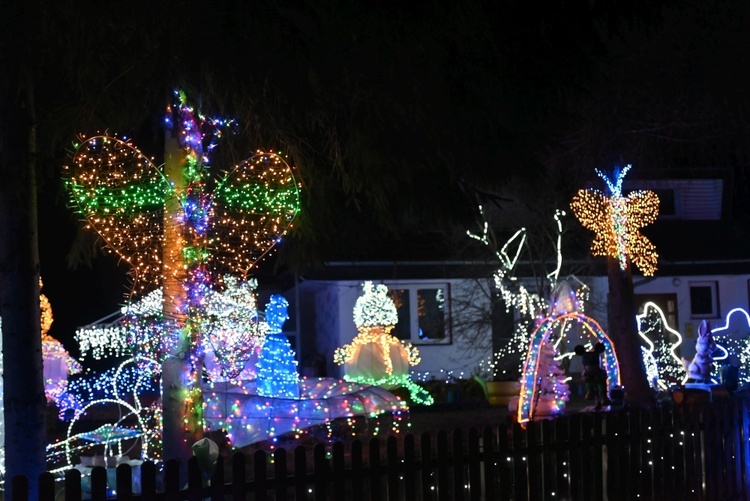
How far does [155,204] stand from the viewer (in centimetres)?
929

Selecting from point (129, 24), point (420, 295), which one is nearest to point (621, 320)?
point (420, 295)

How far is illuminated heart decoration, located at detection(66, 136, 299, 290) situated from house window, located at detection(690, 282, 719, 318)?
21.1 m

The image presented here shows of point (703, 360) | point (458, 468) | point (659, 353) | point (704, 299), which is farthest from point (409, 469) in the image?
point (704, 299)

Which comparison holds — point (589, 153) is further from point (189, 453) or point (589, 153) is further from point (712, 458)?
point (189, 453)

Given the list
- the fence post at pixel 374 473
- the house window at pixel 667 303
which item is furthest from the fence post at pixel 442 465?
the house window at pixel 667 303

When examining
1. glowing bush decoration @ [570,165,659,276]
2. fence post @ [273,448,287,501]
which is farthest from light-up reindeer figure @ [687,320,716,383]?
fence post @ [273,448,287,501]

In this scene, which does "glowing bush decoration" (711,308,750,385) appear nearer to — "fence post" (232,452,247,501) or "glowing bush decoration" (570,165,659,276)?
"glowing bush decoration" (570,165,659,276)

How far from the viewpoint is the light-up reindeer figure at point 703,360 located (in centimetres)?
1870

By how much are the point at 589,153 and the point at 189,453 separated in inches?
421

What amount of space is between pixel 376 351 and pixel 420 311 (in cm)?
419

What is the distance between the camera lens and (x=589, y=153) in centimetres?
1788

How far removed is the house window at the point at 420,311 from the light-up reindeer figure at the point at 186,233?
616 inches

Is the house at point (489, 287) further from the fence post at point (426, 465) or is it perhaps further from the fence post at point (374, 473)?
the fence post at point (374, 473)

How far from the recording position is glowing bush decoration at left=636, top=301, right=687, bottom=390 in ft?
66.5
